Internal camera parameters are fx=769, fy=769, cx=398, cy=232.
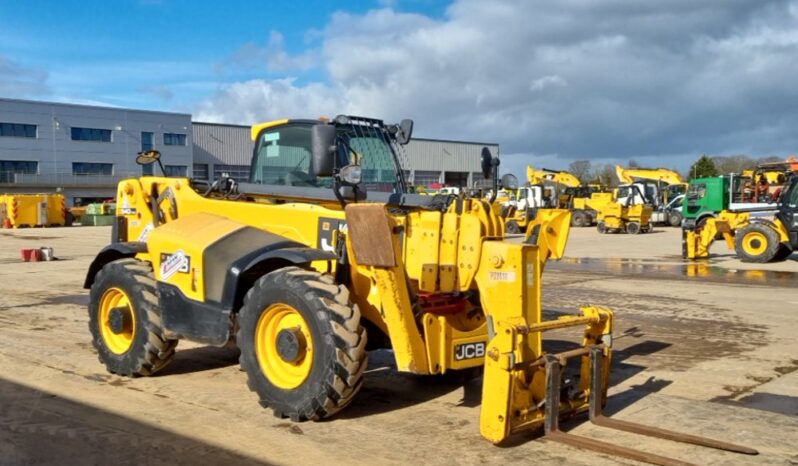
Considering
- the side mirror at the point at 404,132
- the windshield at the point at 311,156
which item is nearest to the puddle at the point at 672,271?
the side mirror at the point at 404,132

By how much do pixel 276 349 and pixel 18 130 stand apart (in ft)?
209

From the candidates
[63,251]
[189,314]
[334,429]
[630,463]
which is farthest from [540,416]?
[63,251]

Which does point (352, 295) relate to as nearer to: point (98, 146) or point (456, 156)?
point (98, 146)

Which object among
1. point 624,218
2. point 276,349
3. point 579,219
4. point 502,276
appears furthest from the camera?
point 579,219

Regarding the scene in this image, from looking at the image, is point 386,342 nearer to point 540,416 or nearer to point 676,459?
point 540,416

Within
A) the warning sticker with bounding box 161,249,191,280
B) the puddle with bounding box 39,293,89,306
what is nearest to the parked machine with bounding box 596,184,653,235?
the puddle with bounding box 39,293,89,306

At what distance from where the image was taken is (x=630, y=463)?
4.74 meters

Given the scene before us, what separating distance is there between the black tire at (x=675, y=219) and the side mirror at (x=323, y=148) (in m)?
38.0

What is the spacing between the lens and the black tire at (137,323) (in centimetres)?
673

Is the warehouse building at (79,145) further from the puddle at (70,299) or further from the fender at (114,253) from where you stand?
the fender at (114,253)

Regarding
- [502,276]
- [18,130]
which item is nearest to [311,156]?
[502,276]

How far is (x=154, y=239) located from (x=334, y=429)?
259 centimetres

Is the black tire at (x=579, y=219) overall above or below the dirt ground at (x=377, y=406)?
above

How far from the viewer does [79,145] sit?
6462cm
